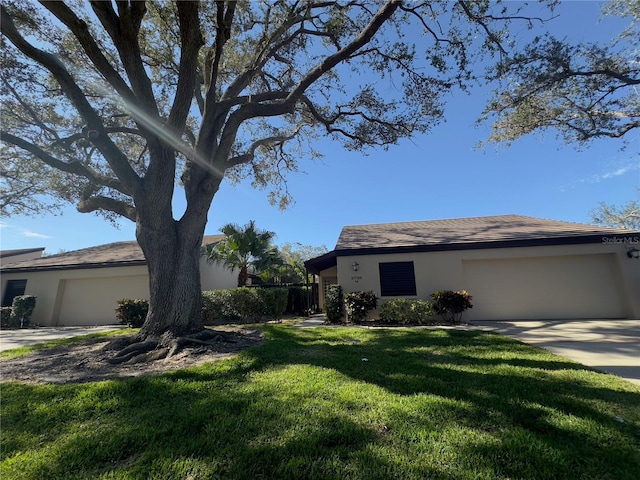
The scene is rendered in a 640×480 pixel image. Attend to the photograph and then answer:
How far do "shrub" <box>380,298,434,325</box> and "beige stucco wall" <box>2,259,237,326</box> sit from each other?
370 inches

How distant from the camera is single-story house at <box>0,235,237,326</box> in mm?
13633

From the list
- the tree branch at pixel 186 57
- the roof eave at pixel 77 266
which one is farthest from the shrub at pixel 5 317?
the tree branch at pixel 186 57

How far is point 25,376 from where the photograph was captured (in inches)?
175

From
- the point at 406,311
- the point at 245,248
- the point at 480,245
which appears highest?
the point at 245,248

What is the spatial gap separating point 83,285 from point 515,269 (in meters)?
19.8

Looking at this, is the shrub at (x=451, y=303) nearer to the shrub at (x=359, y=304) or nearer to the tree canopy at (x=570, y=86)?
the shrub at (x=359, y=304)

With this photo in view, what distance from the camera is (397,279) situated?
10977 millimetres

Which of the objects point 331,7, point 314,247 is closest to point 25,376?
point 331,7

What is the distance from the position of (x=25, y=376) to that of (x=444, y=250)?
11580 mm

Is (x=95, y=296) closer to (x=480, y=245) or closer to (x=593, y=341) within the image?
(x=480, y=245)

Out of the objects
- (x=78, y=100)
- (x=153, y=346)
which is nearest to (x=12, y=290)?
(x=78, y=100)

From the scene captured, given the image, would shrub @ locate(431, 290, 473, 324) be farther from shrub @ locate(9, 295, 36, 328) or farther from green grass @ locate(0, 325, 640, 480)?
shrub @ locate(9, 295, 36, 328)

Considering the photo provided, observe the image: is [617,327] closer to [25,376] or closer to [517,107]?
[517,107]

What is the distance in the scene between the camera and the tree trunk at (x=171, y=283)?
19.6 feet
